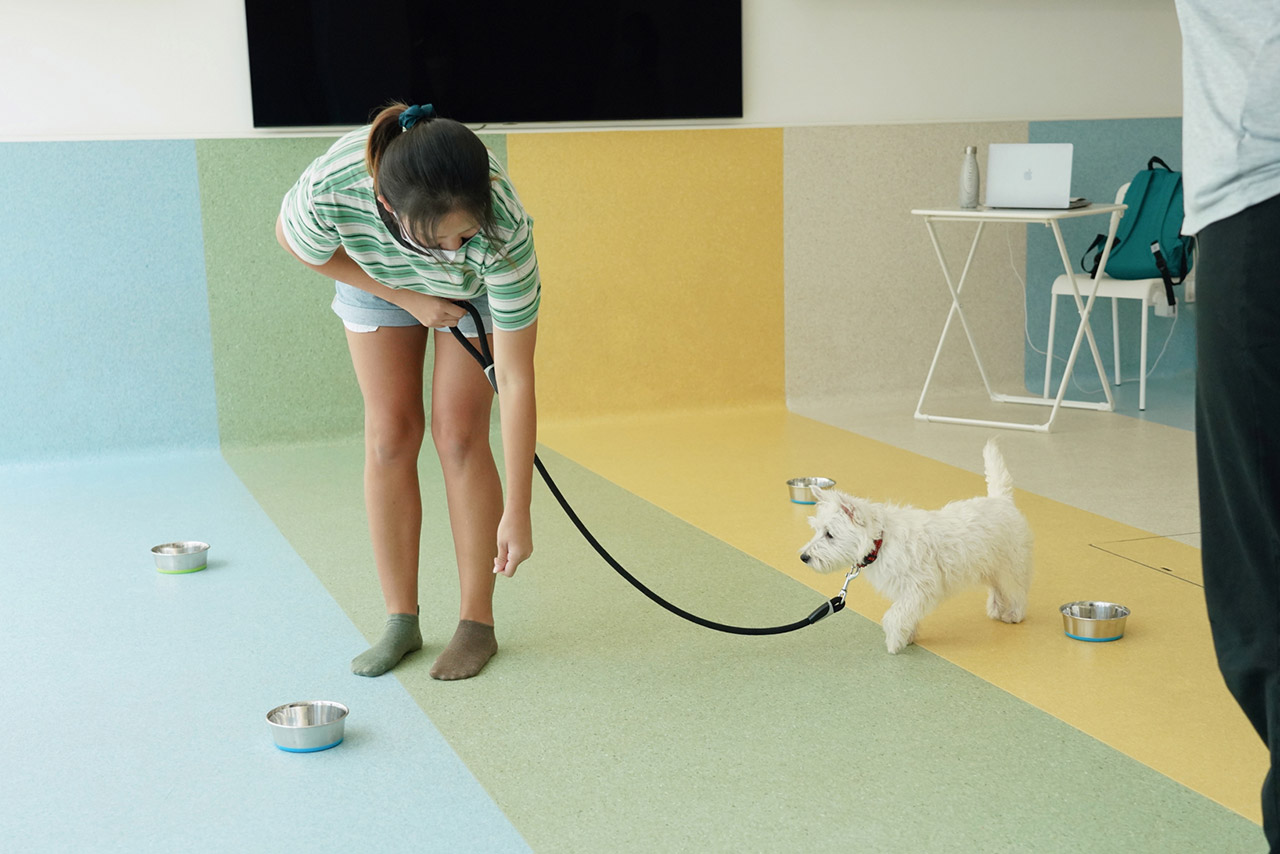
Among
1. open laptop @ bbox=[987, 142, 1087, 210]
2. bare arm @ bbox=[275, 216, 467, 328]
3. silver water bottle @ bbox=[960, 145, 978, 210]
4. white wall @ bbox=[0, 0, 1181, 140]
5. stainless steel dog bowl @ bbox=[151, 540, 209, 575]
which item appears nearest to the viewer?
bare arm @ bbox=[275, 216, 467, 328]

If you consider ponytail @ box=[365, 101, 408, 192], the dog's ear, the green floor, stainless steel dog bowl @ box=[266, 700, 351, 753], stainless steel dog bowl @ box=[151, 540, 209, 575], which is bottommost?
the green floor

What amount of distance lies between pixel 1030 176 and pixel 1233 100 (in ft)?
10.4

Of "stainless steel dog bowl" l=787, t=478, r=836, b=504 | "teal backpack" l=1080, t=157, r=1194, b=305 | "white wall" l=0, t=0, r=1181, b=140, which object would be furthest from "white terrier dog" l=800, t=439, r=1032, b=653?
"white wall" l=0, t=0, r=1181, b=140

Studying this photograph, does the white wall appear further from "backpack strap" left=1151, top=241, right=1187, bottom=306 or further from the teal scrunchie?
the teal scrunchie

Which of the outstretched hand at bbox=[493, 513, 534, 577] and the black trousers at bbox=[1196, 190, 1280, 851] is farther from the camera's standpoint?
the outstretched hand at bbox=[493, 513, 534, 577]

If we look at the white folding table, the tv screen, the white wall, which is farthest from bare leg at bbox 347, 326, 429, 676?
the white folding table

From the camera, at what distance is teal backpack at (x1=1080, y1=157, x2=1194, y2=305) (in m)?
4.48

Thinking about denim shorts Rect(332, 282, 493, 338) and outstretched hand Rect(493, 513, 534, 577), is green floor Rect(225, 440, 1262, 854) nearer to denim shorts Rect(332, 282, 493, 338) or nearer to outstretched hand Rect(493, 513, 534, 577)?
outstretched hand Rect(493, 513, 534, 577)

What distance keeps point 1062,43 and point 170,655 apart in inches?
161

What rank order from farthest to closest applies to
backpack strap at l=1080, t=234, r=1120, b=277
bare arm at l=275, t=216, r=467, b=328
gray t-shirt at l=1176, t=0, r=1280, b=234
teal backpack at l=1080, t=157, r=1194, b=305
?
backpack strap at l=1080, t=234, r=1120, b=277, teal backpack at l=1080, t=157, r=1194, b=305, bare arm at l=275, t=216, r=467, b=328, gray t-shirt at l=1176, t=0, r=1280, b=234

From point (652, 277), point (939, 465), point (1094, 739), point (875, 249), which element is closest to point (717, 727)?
point (1094, 739)

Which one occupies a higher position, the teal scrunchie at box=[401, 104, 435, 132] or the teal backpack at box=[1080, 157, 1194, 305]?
the teal scrunchie at box=[401, 104, 435, 132]

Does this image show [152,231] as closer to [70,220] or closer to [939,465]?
[70,220]

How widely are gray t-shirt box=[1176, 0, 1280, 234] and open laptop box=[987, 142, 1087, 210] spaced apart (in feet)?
9.91
